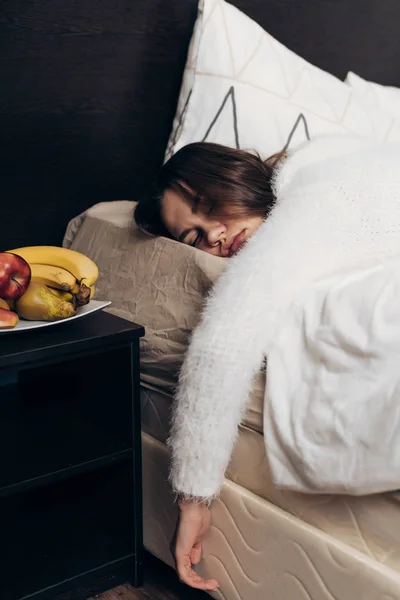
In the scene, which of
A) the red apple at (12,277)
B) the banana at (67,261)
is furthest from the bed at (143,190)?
the red apple at (12,277)

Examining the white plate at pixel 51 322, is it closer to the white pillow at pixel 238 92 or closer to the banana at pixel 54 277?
the banana at pixel 54 277

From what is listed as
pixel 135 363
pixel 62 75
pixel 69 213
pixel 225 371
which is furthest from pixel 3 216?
pixel 225 371

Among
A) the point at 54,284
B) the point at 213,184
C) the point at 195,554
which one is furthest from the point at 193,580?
the point at 213,184

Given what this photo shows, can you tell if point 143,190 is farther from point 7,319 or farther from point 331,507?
point 331,507

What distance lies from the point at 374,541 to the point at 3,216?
94cm

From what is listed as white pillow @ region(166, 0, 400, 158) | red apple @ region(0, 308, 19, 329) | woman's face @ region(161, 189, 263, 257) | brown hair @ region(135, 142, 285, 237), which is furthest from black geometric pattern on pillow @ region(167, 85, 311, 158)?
red apple @ region(0, 308, 19, 329)

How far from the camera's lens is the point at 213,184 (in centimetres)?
132

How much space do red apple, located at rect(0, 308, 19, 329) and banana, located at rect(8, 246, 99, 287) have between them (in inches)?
5.4

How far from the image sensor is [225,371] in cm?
99

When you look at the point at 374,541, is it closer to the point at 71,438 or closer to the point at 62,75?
the point at 71,438

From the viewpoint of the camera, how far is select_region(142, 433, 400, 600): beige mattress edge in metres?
0.92

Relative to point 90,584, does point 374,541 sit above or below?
above

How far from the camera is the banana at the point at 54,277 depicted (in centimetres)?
111

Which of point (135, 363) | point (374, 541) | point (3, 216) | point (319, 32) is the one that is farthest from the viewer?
point (319, 32)
